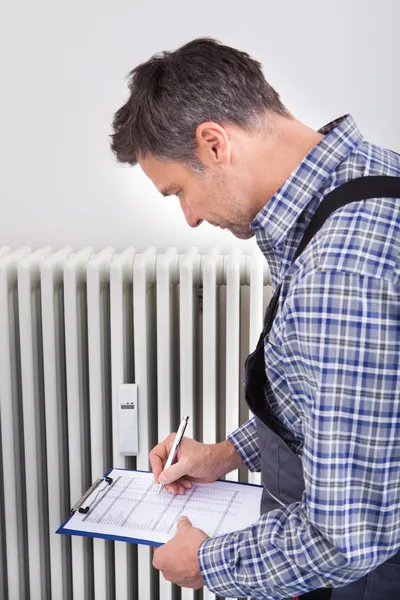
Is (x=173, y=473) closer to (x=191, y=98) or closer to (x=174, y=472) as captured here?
(x=174, y=472)

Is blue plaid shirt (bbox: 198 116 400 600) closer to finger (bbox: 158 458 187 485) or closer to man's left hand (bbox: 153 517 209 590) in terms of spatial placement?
man's left hand (bbox: 153 517 209 590)

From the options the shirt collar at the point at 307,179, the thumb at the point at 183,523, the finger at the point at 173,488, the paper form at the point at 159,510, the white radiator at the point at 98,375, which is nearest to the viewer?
Result: the shirt collar at the point at 307,179

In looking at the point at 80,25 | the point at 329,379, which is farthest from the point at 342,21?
the point at 329,379

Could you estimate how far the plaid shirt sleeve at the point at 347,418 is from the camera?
0.75m

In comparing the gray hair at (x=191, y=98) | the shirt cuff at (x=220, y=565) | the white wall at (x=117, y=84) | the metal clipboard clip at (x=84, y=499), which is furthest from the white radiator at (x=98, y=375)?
the shirt cuff at (x=220, y=565)

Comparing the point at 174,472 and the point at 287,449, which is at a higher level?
the point at 287,449

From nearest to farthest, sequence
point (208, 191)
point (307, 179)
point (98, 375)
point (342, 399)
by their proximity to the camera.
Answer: point (342, 399)
point (307, 179)
point (208, 191)
point (98, 375)

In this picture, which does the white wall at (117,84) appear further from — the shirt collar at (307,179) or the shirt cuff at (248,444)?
the shirt collar at (307,179)

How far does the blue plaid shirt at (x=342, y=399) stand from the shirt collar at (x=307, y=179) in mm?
32

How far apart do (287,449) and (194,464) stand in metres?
0.32

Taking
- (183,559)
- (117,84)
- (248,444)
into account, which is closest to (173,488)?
(248,444)

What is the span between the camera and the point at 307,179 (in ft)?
2.93

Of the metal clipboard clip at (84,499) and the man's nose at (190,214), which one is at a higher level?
the man's nose at (190,214)

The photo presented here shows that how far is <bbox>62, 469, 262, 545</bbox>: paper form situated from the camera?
3.89 ft
